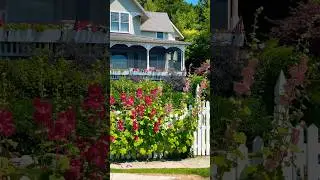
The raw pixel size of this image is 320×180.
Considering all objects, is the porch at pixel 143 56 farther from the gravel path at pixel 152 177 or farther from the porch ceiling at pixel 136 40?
the gravel path at pixel 152 177

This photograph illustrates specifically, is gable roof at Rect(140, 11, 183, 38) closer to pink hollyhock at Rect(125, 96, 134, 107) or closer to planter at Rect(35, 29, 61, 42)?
pink hollyhock at Rect(125, 96, 134, 107)

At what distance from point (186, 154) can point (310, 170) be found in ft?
9.16

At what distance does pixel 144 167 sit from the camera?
16.2 ft

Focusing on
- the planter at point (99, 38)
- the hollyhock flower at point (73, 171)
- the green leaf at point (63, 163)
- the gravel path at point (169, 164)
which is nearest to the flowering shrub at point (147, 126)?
the gravel path at point (169, 164)

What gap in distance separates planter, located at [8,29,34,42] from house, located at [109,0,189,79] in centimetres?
183

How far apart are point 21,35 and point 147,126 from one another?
243cm

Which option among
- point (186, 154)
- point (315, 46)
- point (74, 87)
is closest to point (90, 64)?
point (74, 87)

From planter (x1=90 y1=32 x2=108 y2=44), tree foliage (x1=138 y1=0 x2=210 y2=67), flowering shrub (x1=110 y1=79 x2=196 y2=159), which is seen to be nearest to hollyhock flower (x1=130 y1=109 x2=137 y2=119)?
flowering shrub (x1=110 y1=79 x2=196 y2=159)

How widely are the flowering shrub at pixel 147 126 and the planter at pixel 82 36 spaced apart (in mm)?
1928

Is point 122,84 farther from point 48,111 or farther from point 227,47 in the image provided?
point 48,111

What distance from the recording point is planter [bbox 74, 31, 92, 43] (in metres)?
3.01

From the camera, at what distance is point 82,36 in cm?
304

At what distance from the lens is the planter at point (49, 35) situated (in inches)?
113

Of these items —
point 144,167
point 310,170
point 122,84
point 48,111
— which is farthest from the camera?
point 122,84
